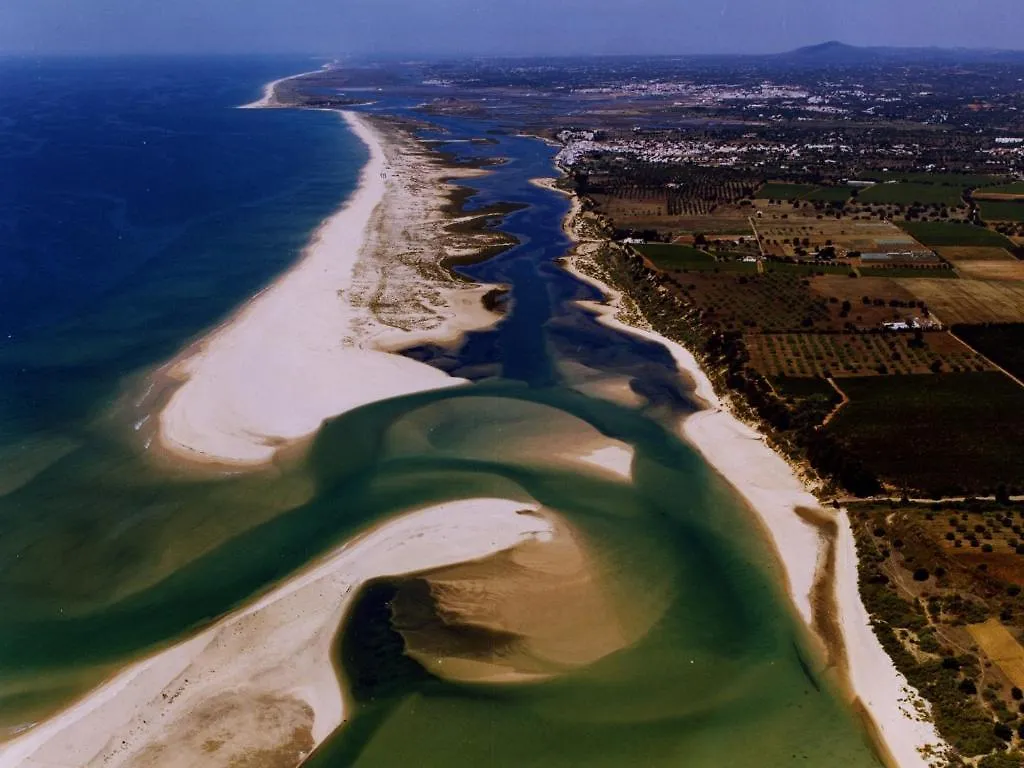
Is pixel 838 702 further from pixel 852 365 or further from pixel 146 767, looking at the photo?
pixel 852 365

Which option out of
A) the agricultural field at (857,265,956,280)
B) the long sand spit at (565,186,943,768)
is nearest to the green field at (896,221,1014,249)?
the agricultural field at (857,265,956,280)

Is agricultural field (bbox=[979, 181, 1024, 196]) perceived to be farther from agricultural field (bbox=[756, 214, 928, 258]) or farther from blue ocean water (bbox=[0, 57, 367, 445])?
blue ocean water (bbox=[0, 57, 367, 445])

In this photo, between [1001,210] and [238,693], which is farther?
[1001,210]

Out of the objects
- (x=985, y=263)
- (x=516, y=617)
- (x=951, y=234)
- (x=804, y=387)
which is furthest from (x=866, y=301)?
(x=516, y=617)

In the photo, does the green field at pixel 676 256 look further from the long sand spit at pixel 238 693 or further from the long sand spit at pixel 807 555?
the long sand spit at pixel 238 693

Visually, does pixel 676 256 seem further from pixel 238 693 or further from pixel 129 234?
pixel 129 234

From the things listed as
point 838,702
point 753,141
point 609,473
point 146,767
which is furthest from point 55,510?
point 753,141
